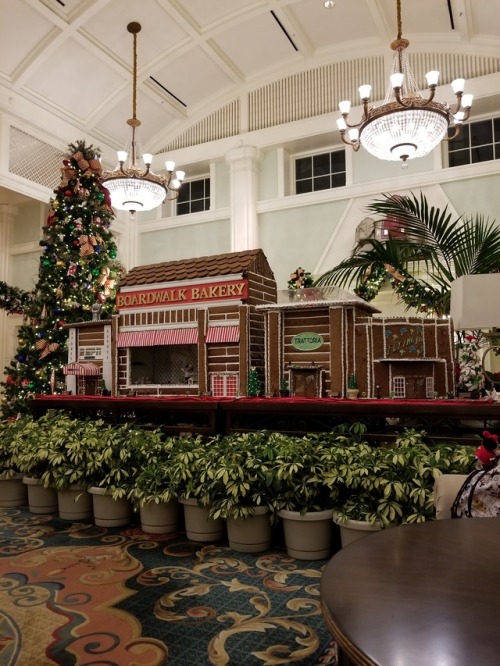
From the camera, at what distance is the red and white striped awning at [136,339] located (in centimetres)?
619

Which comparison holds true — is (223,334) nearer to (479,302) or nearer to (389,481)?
(389,481)

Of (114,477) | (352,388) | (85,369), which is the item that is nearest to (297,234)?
(85,369)

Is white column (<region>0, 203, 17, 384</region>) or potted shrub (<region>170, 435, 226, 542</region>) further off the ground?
white column (<region>0, 203, 17, 384</region>)

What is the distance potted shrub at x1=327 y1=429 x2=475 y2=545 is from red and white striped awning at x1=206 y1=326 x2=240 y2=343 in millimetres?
2237

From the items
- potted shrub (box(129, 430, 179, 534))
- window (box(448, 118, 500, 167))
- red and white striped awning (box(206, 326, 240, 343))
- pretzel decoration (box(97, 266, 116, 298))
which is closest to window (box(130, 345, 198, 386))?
red and white striped awning (box(206, 326, 240, 343))

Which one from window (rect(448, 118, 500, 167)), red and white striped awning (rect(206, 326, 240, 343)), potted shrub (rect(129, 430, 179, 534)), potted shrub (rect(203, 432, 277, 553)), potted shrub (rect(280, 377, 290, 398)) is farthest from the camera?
window (rect(448, 118, 500, 167))

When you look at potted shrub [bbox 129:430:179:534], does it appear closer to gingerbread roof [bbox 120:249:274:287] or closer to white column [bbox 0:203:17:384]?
gingerbread roof [bbox 120:249:274:287]

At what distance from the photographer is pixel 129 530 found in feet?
13.8

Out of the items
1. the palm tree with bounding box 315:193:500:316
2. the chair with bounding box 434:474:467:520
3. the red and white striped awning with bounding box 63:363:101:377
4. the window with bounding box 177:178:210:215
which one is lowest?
the chair with bounding box 434:474:467:520

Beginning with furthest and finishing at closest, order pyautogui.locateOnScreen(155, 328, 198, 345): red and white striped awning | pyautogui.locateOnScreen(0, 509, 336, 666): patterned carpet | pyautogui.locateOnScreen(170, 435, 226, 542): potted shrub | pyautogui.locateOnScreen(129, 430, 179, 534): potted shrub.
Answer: pyautogui.locateOnScreen(155, 328, 198, 345): red and white striped awning
pyautogui.locateOnScreen(129, 430, 179, 534): potted shrub
pyautogui.locateOnScreen(170, 435, 226, 542): potted shrub
pyautogui.locateOnScreen(0, 509, 336, 666): patterned carpet

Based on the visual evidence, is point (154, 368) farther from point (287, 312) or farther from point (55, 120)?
point (55, 120)

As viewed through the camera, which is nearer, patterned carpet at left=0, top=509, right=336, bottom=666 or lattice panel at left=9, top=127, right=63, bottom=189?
patterned carpet at left=0, top=509, right=336, bottom=666

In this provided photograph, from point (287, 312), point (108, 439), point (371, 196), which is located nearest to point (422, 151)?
point (287, 312)

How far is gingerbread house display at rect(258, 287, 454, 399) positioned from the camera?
197 inches
